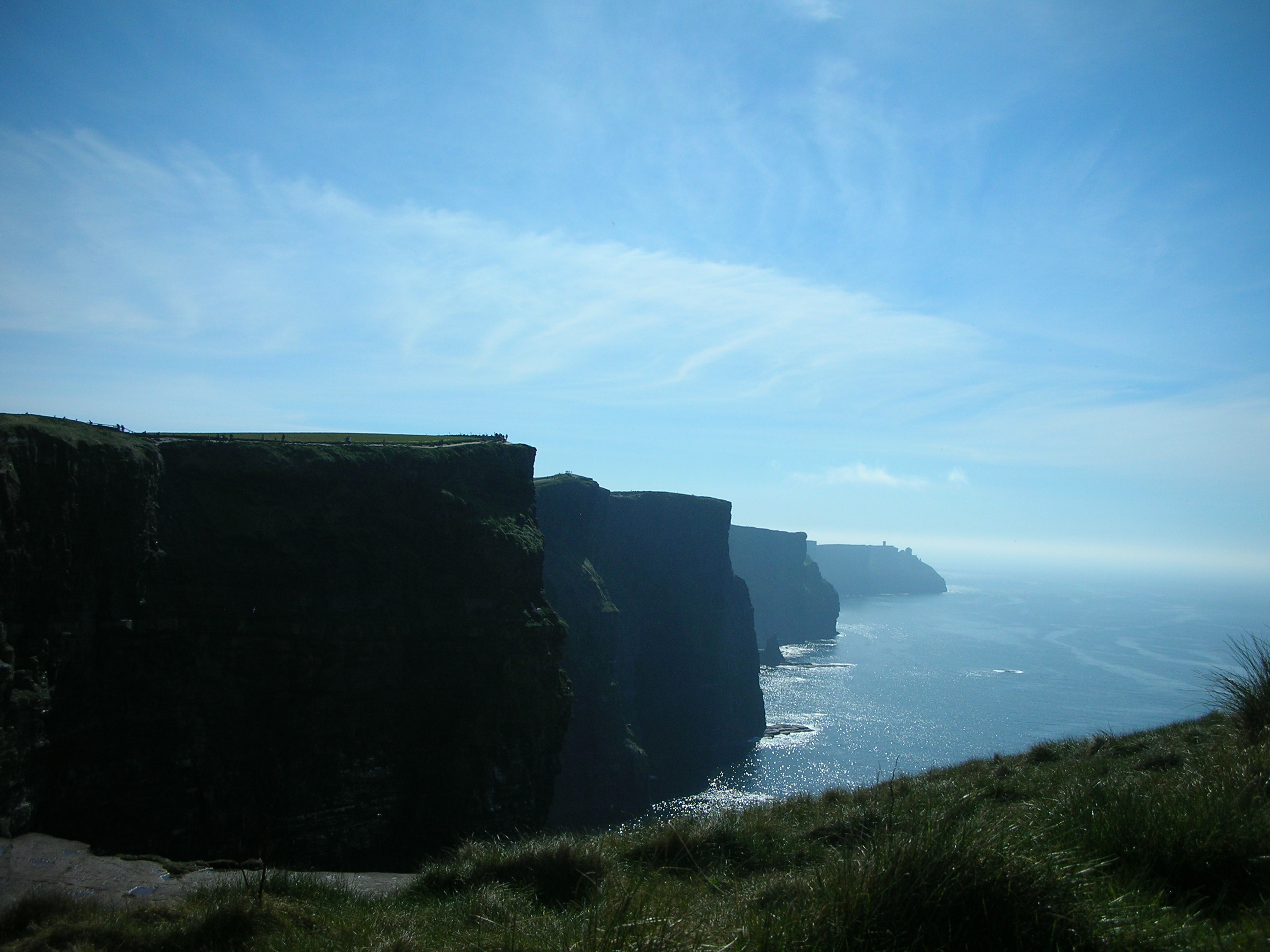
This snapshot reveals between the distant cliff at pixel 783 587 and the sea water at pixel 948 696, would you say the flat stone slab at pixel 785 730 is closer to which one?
the sea water at pixel 948 696

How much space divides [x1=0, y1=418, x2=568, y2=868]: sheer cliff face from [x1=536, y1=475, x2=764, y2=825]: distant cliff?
918 inches

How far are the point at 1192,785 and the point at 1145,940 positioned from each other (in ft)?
12.8

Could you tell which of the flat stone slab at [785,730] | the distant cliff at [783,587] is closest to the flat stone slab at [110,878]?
the flat stone slab at [785,730]

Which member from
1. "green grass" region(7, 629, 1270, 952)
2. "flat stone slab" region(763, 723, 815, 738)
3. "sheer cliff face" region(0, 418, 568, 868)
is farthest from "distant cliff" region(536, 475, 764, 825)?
"green grass" region(7, 629, 1270, 952)

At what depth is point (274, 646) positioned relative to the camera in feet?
103

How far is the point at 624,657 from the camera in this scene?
78.2 meters

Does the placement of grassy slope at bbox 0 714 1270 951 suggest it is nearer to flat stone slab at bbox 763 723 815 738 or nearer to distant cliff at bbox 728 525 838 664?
flat stone slab at bbox 763 723 815 738

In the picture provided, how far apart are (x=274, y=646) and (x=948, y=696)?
91.4 meters

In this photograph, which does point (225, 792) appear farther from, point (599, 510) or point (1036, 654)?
point (1036, 654)

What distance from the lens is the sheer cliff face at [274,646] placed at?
24.5 metres

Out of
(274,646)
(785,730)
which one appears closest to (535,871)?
(274,646)

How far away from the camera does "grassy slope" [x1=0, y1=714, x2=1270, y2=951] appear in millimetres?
4715

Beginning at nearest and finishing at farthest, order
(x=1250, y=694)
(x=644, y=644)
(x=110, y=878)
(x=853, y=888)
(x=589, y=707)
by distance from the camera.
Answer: (x=853, y=888) < (x=1250, y=694) < (x=110, y=878) < (x=589, y=707) < (x=644, y=644)

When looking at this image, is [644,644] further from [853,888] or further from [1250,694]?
[853,888]
